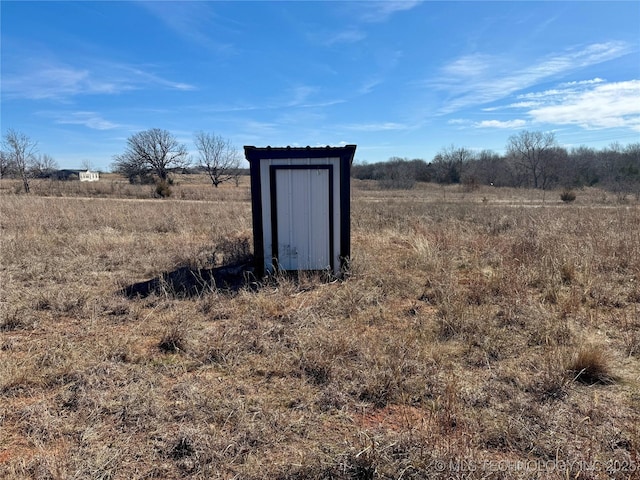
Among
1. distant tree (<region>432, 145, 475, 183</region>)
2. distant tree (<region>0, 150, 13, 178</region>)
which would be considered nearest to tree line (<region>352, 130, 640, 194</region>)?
distant tree (<region>432, 145, 475, 183</region>)

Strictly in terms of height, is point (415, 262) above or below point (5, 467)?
above

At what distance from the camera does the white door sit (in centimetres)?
609

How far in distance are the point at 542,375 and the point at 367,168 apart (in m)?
57.0

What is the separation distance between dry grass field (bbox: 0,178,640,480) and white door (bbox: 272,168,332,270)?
466 mm

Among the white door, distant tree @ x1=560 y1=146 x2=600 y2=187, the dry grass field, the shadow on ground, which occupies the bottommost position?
the dry grass field

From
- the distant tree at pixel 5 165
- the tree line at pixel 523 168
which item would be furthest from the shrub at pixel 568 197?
the distant tree at pixel 5 165

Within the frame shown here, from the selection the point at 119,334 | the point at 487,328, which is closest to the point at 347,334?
the point at 487,328

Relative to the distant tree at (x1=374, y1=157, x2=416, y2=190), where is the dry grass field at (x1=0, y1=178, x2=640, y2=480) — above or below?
below

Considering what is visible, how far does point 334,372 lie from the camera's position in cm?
321

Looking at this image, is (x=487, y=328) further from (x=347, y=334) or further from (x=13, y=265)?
(x=13, y=265)

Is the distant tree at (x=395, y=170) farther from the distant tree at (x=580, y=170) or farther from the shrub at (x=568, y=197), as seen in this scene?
the shrub at (x=568, y=197)

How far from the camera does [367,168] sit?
5847 centimetres

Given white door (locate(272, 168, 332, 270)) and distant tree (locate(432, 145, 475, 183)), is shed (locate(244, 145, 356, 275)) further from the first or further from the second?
distant tree (locate(432, 145, 475, 183))

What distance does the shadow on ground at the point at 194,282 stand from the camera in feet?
17.8
